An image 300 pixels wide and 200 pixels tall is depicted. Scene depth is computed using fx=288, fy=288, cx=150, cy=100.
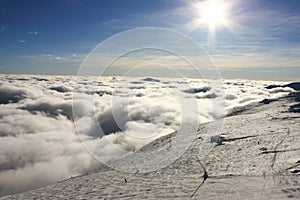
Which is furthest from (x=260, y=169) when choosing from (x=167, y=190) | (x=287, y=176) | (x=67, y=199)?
(x=67, y=199)

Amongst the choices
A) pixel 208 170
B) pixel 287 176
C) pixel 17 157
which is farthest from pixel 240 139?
pixel 17 157

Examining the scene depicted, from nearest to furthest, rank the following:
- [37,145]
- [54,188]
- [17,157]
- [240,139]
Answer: [54,188] < [240,139] < [17,157] < [37,145]

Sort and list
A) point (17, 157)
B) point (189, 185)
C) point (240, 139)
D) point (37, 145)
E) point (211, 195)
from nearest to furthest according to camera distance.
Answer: point (211, 195) < point (189, 185) < point (240, 139) < point (17, 157) < point (37, 145)

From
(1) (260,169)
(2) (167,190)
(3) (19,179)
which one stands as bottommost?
(3) (19,179)

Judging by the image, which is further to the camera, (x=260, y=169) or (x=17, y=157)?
(x=17, y=157)

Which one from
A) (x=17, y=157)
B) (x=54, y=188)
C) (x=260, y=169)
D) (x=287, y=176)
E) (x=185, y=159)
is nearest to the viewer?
(x=287, y=176)

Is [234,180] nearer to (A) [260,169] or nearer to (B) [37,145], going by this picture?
(A) [260,169]

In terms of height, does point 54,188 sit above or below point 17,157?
above

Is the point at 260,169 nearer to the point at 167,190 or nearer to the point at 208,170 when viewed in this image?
the point at 208,170

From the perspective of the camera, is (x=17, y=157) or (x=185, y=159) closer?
(x=185, y=159)
